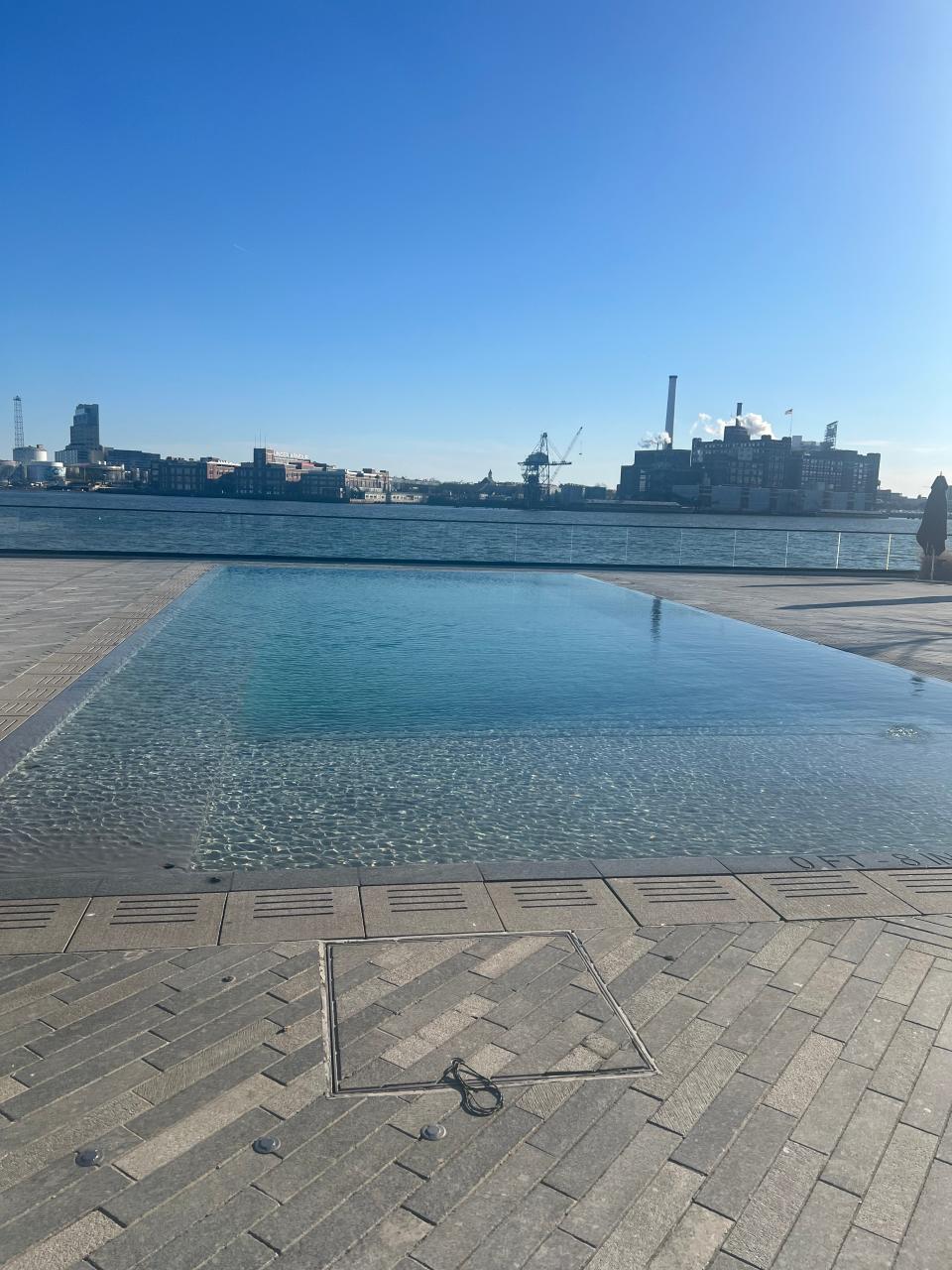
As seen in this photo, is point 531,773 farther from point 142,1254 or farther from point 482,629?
point 482,629

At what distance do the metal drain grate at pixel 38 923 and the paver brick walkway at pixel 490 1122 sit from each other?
13cm

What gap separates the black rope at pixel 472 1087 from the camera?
2.95m

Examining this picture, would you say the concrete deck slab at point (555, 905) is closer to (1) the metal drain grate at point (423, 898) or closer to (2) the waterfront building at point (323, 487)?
(1) the metal drain grate at point (423, 898)

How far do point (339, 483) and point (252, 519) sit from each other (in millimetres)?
66171

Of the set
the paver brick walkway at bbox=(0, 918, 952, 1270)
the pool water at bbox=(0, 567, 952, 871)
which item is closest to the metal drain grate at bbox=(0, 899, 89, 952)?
the paver brick walkway at bbox=(0, 918, 952, 1270)

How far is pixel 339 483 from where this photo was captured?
15238 centimetres

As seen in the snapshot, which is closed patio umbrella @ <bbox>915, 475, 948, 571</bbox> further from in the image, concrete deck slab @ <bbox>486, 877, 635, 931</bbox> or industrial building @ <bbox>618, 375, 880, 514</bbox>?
industrial building @ <bbox>618, 375, 880, 514</bbox>

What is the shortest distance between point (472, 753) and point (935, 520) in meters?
19.2

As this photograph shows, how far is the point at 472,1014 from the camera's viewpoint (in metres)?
3.46

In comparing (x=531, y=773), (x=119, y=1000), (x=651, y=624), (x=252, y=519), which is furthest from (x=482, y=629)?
(x=252, y=519)

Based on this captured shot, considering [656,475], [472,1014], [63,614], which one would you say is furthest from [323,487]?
[472,1014]

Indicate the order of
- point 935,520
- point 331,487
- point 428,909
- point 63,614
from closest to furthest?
point 428,909 → point 63,614 → point 935,520 → point 331,487

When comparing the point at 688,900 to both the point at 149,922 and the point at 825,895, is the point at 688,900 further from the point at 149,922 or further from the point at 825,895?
the point at 149,922

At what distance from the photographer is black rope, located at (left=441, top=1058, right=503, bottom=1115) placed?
295 centimetres
